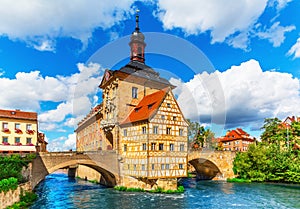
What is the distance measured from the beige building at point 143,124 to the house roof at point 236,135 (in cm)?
4565

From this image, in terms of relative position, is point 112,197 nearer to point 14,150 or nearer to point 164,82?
point 14,150

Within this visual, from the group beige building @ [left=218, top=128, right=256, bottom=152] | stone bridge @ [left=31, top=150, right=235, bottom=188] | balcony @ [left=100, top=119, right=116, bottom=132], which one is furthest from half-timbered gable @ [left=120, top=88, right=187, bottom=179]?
beige building @ [left=218, top=128, right=256, bottom=152]

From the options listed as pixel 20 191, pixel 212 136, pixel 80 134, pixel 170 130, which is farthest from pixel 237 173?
pixel 80 134

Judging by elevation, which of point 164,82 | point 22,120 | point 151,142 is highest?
point 164,82

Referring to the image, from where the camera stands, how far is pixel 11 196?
19.3 m

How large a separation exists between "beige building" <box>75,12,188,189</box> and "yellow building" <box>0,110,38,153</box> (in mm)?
9272

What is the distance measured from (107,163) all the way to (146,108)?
27.8 feet

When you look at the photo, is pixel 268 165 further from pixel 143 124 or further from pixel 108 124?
pixel 108 124

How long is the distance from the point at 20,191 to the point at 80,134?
3936cm

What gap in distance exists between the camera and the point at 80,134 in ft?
199

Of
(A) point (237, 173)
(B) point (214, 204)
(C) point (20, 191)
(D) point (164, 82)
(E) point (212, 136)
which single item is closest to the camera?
(C) point (20, 191)

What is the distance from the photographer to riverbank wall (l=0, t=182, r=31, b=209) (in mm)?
17691

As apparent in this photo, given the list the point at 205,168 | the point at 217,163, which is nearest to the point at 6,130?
the point at 217,163

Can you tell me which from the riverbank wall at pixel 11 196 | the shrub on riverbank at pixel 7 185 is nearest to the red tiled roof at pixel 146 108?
the riverbank wall at pixel 11 196
